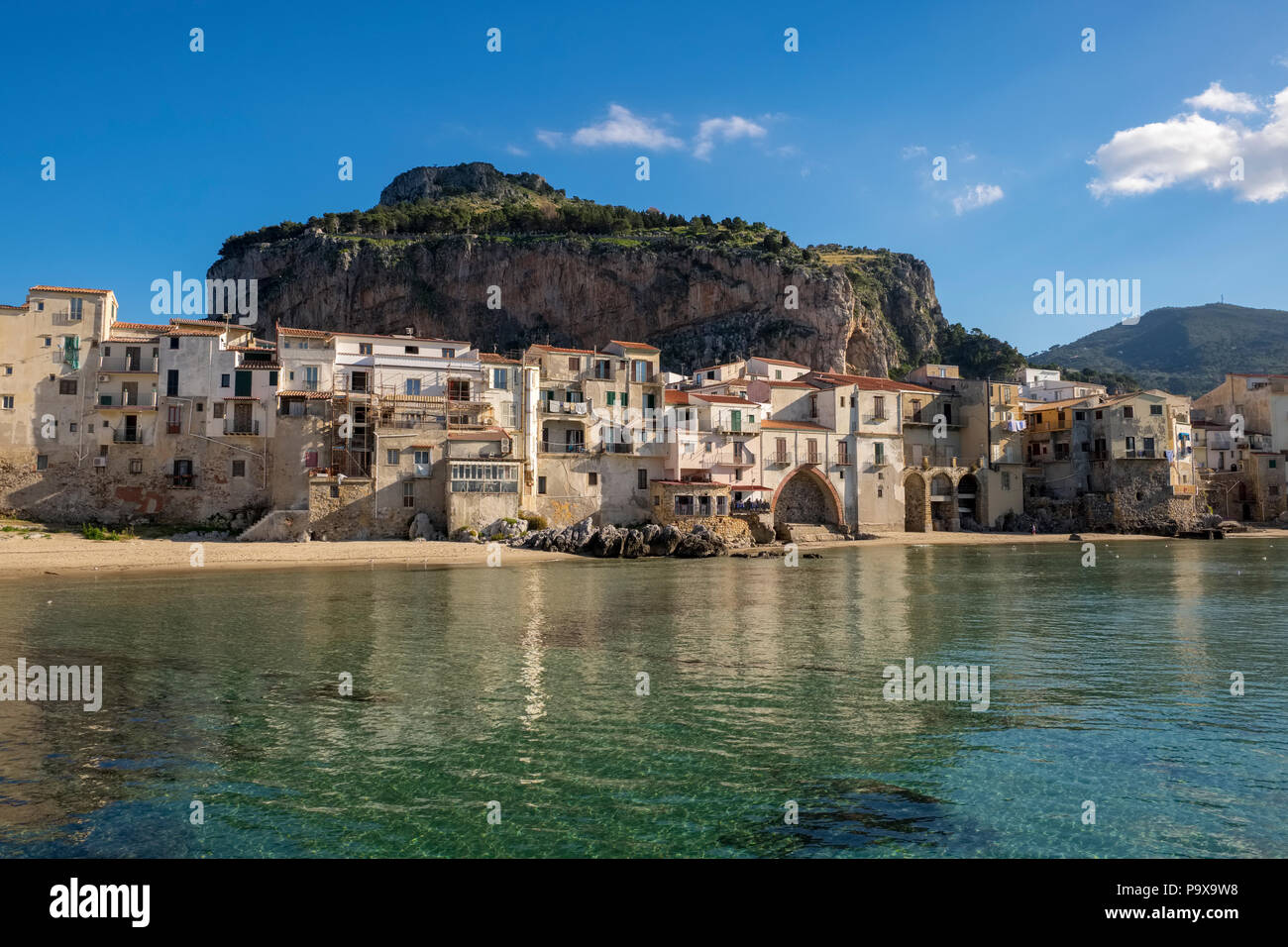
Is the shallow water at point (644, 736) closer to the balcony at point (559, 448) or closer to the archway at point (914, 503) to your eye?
the balcony at point (559, 448)

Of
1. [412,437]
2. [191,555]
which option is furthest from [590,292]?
[191,555]

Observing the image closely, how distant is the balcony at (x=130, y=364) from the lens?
170ft

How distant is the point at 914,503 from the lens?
68500 mm

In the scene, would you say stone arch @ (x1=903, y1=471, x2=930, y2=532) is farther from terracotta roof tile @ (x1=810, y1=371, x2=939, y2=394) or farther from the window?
the window

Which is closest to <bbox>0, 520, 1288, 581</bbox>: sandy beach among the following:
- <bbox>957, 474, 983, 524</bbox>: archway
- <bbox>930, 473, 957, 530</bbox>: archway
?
<bbox>930, 473, 957, 530</bbox>: archway

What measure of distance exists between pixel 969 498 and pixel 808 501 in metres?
16.7

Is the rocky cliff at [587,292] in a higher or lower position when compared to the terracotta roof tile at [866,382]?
higher

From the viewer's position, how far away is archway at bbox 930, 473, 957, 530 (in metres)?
69.1

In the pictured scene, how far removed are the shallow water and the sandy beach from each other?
1609cm

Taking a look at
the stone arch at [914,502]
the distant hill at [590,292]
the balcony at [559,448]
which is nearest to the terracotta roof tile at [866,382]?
the stone arch at [914,502]

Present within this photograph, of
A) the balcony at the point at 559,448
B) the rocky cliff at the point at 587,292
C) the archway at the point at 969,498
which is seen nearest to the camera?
the balcony at the point at 559,448

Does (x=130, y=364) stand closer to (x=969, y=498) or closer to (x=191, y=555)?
(x=191, y=555)
